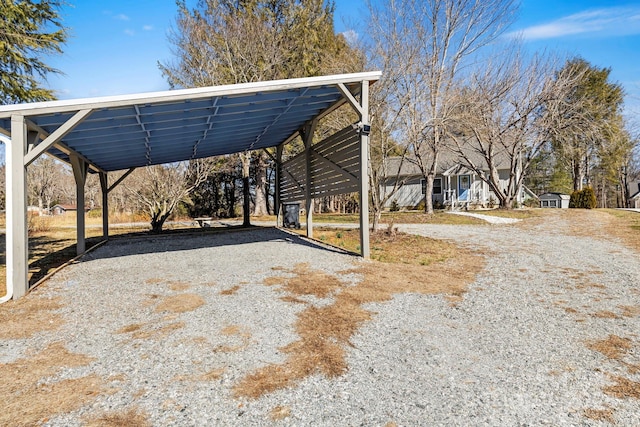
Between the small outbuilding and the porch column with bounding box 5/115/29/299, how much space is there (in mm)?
31036

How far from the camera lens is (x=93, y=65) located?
993cm

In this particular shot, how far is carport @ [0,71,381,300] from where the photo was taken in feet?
15.6

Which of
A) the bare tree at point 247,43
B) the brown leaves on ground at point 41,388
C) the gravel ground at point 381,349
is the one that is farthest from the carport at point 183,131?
the bare tree at point 247,43

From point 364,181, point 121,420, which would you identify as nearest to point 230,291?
point 121,420

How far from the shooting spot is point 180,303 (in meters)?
4.38

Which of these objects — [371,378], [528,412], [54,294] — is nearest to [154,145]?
[54,294]

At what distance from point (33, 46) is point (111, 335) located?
636 centimetres

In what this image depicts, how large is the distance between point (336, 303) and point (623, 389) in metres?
2.58

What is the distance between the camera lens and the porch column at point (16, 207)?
15.4 ft

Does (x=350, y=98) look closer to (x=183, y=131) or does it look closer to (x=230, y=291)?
(x=183, y=131)

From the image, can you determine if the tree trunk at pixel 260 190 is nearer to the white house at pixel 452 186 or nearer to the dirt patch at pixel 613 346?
the white house at pixel 452 186

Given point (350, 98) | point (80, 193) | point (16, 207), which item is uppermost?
point (350, 98)

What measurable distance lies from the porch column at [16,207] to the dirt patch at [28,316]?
0.92 feet

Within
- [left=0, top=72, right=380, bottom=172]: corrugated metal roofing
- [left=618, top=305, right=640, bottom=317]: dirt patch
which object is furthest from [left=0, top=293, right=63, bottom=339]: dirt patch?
[left=618, top=305, right=640, bottom=317]: dirt patch
